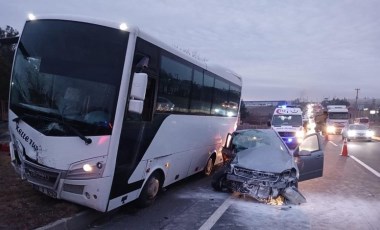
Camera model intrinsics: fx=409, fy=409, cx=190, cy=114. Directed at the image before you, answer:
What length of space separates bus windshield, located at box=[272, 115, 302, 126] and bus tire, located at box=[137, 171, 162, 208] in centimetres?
1871

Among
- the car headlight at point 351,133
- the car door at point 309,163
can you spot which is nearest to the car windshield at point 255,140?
the car door at point 309,163

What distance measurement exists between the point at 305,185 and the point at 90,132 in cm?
678

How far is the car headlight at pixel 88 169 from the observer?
6.10 metres

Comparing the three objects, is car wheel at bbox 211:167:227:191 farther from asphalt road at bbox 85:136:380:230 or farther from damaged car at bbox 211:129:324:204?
asphalt road at bbox 85:136:380:230

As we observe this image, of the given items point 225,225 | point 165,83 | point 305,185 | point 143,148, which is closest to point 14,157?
point 143,148

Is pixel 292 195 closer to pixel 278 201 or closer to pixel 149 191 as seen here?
pixel 278 201

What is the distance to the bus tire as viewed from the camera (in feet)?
24.9

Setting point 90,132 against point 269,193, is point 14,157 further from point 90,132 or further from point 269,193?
point 269,193

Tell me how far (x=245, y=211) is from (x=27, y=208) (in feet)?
12.7

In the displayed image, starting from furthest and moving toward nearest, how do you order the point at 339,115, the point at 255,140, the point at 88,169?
the point at 339,115 < the point at 255,140 < the point at 88,169

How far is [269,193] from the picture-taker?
8.44 m

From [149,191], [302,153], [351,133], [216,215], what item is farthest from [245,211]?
[351,133]

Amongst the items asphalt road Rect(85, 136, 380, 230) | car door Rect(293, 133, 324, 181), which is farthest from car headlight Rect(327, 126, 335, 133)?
car door Rect(293, 133, 324, 181)

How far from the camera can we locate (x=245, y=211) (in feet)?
25.6
